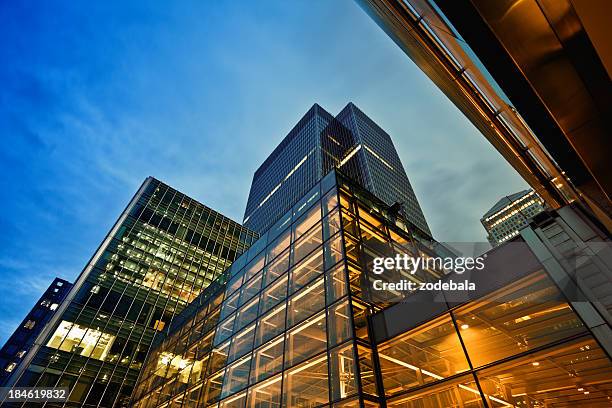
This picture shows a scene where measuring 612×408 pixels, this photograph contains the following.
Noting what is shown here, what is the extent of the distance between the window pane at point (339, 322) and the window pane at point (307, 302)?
0.84 metres

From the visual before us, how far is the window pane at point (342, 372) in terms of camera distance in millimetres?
10250

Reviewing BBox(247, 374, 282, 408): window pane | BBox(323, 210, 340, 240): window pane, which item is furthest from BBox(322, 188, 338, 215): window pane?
BBox(247, 374, 282, 408): window pane

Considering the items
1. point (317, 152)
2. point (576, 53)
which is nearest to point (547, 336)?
point (576, 53)

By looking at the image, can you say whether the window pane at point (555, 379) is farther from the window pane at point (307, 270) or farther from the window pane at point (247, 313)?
the window pane at point (247, 313)

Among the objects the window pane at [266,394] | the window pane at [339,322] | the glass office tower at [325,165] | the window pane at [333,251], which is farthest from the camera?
the glass office tower at [325,165]

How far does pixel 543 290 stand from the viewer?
947cm

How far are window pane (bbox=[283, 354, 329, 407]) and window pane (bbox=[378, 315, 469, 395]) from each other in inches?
84.2

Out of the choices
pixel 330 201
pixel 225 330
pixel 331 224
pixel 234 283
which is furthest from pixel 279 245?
pixel 225 330

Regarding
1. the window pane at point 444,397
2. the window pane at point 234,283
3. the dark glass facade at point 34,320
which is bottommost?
the window pane at point 444,397

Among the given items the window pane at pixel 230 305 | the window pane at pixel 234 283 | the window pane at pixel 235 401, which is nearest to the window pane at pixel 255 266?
the window pane at pixel 234 283

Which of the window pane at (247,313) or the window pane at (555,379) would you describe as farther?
the window pane at (247,313)

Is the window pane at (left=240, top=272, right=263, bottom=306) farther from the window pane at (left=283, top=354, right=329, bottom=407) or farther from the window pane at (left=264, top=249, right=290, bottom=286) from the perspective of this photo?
the window pane at (left=283, top=354, right=329, bottom=407)

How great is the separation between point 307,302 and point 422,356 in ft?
16.9

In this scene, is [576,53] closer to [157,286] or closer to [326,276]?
[326,276]
